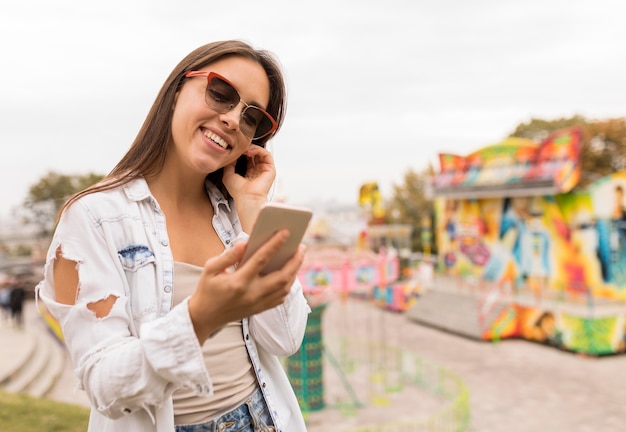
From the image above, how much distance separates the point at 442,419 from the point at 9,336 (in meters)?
11.8

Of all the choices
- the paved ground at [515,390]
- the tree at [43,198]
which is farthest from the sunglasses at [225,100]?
the tree at [43,198]

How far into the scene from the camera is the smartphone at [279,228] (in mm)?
976

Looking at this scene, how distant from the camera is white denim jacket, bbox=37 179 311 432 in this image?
104cm

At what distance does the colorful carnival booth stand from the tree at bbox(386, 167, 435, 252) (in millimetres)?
9373

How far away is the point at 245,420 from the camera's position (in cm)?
140

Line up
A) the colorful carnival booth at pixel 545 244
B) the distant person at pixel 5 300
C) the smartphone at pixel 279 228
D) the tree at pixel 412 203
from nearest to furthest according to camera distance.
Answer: the smartphone at pixel 279 228 → the colorful carnival booth at pixel 545 244 → the distant person at pixel 5 300 → the tree at pixel 412 203

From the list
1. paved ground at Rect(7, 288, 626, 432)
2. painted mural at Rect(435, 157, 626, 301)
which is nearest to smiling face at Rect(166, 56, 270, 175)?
paved ground at Rect(7, 288, 626, 432)

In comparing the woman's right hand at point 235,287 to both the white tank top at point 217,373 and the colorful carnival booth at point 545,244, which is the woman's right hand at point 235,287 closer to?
the white tank top at point 217,373

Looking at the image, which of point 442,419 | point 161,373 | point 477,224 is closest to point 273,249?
point 161,373

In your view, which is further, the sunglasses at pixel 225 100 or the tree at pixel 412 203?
the tree at pixel 412 203

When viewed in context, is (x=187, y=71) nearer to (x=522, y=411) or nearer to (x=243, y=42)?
(x=243, y=42)

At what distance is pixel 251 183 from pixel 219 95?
0.93ft

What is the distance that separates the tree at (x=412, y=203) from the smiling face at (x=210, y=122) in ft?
91.6

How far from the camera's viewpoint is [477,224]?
1938cm
